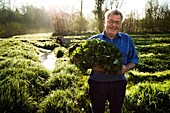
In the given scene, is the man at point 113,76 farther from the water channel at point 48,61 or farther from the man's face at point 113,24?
the water channel at point 48,61

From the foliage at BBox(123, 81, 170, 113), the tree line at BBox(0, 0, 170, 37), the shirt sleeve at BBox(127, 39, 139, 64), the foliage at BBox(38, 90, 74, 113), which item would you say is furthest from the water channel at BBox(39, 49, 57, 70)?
the tree line at BBox(0, 0, 170, 37)

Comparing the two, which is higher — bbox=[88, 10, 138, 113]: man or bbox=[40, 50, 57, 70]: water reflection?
bbox=[88, 10, 138, 113]: man

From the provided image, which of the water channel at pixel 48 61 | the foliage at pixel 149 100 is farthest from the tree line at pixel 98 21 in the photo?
the foliage at pixel 149 100

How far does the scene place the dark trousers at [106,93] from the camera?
2674 millimetres

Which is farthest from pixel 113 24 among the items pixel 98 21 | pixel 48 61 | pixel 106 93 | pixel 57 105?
pixel 98 21

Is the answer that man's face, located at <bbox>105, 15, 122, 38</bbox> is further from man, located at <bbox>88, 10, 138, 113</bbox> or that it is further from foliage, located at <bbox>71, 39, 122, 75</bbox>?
foliage, located at <bbox>71, 39, 122, 75</bbox>

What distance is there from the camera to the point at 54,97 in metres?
4.82

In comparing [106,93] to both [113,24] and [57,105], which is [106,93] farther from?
[57,105]

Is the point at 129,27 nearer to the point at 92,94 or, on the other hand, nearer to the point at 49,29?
the point at 49,29

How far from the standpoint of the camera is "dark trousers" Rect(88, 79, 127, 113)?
2.67 meters

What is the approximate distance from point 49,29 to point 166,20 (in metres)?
33.2

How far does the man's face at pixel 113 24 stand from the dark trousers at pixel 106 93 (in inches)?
26.1

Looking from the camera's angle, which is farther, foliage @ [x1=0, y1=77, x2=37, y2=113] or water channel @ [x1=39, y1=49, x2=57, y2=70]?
water channel @ [x1=39, y1=49, x2=57, y2=70]

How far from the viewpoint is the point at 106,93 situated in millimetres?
2717
